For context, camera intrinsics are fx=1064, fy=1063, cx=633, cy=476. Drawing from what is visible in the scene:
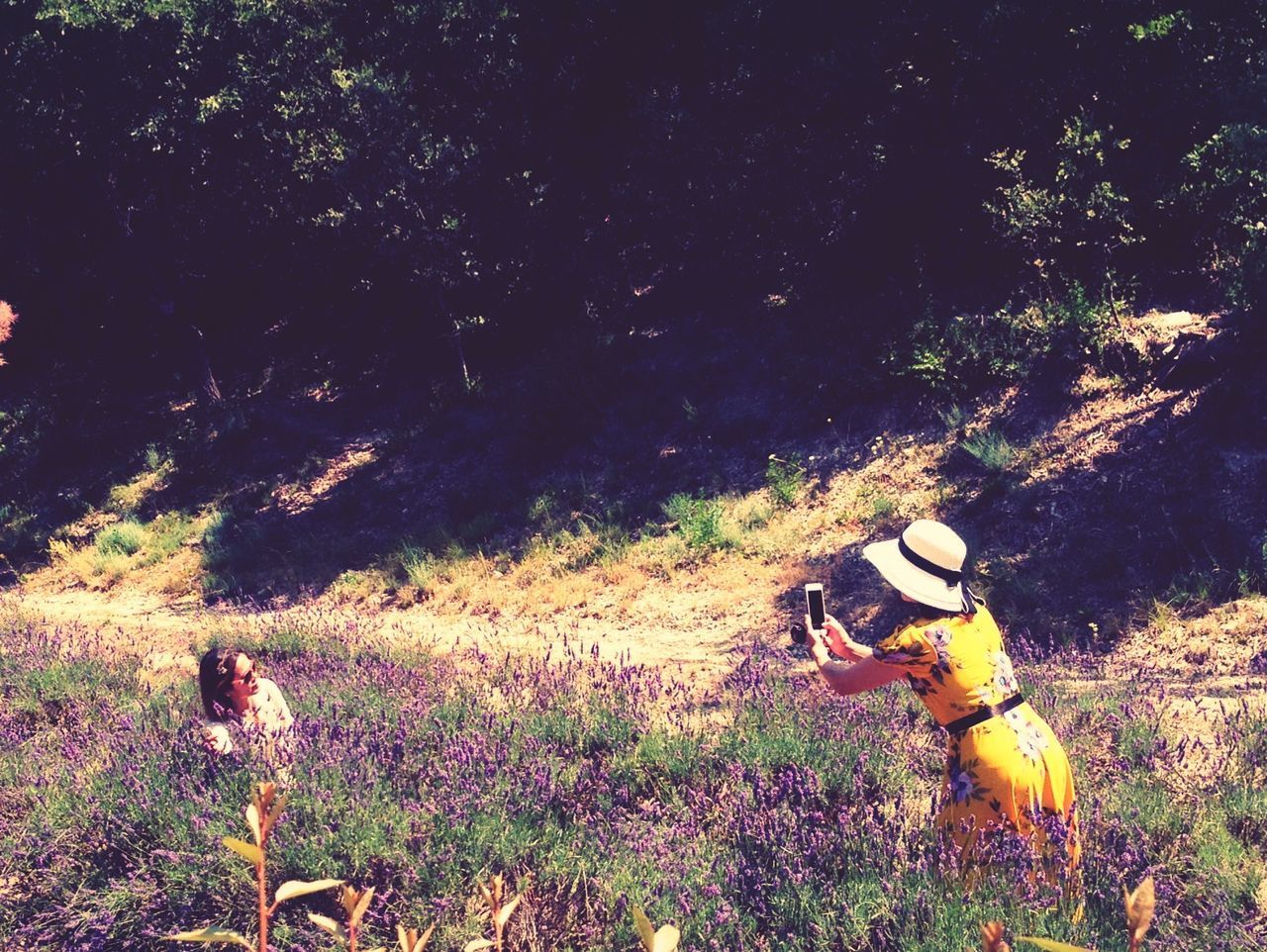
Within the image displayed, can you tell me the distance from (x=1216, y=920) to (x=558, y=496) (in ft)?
30.7

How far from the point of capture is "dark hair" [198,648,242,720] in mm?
5188

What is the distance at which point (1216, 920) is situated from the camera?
11.8 feet

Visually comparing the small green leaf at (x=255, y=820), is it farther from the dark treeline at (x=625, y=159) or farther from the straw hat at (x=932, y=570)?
the dark treeline at (x=625, y=159)

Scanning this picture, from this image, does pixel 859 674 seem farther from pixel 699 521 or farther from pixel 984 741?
pixel 699 521

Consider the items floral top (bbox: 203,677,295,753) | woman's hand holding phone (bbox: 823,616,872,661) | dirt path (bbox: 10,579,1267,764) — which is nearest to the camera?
woman's hand holding phone (bbox: 823,616,872,661)

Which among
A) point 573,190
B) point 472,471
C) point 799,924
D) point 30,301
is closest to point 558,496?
point 472,471

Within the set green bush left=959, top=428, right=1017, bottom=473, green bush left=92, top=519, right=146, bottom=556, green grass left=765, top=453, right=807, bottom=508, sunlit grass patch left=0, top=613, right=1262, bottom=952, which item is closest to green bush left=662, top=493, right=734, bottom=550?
green grass left=765, top=453, right=807, bottom=508

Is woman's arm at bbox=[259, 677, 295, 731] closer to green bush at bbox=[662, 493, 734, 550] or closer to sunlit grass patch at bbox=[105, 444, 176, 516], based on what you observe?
green bush at bbox=[662, 493, 734, 550]

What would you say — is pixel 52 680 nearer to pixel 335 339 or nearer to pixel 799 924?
pixel 799 924

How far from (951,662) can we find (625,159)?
11368 millimetres

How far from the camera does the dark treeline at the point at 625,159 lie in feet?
36.8

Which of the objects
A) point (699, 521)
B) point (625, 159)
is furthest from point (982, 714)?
point (625, 159)

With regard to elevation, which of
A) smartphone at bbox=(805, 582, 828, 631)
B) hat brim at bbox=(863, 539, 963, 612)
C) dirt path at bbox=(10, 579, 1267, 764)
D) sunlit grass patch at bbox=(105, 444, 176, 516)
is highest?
hat brim at bbox=(863, 539, 963, 612)

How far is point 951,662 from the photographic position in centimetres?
376
